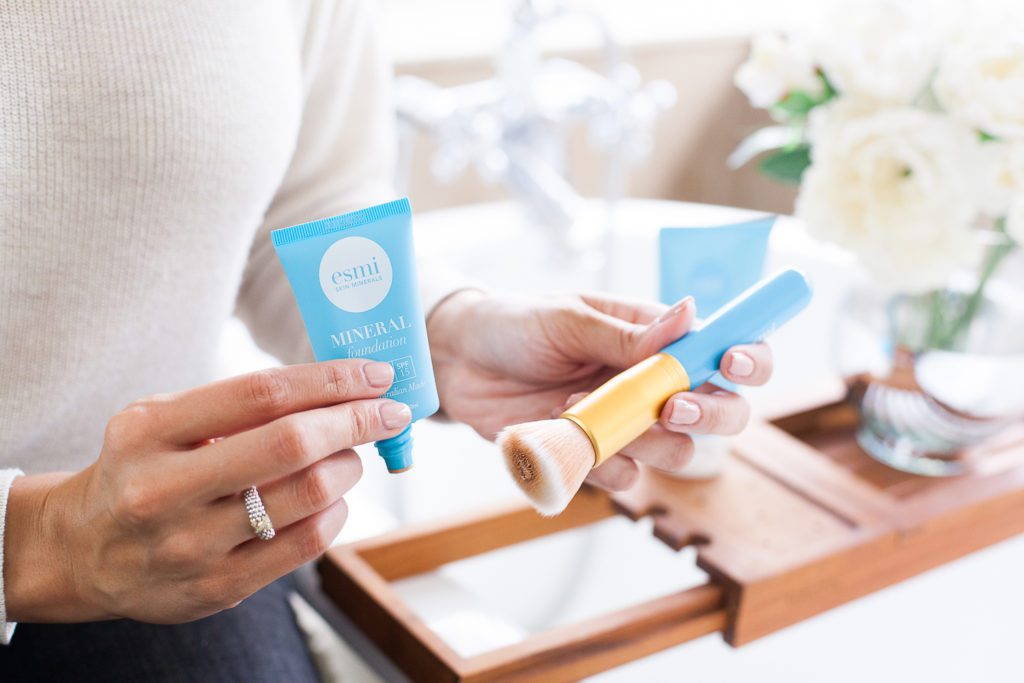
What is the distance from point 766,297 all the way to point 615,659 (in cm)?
20

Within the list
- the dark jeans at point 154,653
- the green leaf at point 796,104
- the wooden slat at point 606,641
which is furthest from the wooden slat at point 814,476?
the dark jeans at point 154,653

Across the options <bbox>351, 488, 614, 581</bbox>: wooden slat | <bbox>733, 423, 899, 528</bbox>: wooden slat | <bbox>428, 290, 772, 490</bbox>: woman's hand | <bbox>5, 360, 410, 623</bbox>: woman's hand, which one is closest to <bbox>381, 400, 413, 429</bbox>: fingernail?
<bbox>5, 360, 410, 623</bbox>: woman's hand

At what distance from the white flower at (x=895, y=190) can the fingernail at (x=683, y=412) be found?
0.86 feet

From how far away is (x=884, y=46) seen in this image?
585mm

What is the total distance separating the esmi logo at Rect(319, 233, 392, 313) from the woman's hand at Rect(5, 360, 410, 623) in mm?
24

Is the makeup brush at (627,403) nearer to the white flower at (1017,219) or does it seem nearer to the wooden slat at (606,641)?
the wooden slat at (606,641)

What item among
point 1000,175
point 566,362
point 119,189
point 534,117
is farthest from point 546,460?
point 534,117

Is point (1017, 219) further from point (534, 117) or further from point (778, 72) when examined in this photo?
point (534, 117)

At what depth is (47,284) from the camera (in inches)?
18.7

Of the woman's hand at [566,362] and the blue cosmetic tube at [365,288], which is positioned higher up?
Answer: the blue cosmetic tube at [365,288]

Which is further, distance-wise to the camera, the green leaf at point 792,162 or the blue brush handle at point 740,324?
Result: the green leaf at point 792,162

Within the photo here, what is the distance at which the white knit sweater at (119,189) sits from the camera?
0.45 m

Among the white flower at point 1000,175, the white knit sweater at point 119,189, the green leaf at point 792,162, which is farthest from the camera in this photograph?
the green leaf at point 792,162

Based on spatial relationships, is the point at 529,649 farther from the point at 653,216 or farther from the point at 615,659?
the point at 653,216
